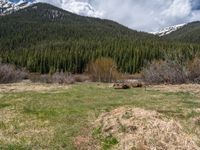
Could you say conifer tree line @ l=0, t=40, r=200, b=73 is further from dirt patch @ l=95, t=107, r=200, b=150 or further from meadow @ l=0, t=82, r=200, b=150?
dirt patch @ l=95, t=107, r=200, b=150

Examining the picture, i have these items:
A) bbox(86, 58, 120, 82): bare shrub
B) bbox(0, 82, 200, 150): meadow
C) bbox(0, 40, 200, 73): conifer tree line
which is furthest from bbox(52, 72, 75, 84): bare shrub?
bbox(0, 40, 200, 73): conifer tree line

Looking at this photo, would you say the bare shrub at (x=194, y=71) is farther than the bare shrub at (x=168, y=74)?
Yes

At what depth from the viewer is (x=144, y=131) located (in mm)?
12555

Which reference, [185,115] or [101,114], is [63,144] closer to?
[101,114]

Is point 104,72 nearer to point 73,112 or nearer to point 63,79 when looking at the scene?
point 63,79

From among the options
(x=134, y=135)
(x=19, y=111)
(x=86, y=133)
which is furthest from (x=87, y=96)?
(x=134, y=135)

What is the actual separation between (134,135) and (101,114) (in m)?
2.73

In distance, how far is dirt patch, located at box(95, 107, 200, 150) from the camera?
11.9 metres

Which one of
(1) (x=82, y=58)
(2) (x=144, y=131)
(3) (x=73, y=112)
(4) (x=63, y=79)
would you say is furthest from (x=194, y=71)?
(1) (x=82, y=58)

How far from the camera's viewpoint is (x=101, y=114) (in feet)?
48.9

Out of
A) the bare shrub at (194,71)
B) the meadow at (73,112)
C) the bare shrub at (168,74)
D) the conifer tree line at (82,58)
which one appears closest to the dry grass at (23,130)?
the meadow at (73,112)

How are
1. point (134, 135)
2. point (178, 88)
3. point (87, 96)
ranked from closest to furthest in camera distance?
point (134, 135) < point (87, 96) < point (178, 88)

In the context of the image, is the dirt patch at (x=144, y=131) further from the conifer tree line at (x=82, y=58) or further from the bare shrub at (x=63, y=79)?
the conifer tree line at (x=82, y=58)

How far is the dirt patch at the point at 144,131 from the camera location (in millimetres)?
11867
